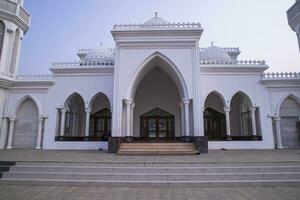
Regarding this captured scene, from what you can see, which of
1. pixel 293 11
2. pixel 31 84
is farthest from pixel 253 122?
pixel 31 84

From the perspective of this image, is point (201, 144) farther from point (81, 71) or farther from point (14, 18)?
point (14, 18)

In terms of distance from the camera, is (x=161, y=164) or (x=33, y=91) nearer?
(x=161, y=164)

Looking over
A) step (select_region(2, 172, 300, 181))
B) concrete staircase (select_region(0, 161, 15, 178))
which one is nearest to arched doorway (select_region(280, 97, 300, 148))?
step (select_region(2, 172, 300, 181))

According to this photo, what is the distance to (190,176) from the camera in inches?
230

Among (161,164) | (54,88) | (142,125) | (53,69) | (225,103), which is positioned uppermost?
(53,69)

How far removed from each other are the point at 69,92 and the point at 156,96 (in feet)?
19.7

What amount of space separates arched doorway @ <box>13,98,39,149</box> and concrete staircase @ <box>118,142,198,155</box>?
22.5 ft

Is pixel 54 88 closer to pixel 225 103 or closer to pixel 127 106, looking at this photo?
pixel 127 106

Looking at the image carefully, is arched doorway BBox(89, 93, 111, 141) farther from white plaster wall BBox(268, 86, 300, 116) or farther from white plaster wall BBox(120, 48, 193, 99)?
white plaster wall BBox(268, 86, 300, 116)

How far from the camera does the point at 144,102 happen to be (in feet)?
50.0

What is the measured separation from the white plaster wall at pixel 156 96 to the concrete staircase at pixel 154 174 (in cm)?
832

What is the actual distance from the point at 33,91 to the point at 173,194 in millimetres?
12416

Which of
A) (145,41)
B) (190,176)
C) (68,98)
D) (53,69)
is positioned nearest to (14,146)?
(68,98)

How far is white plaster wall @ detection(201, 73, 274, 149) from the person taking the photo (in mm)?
12766
